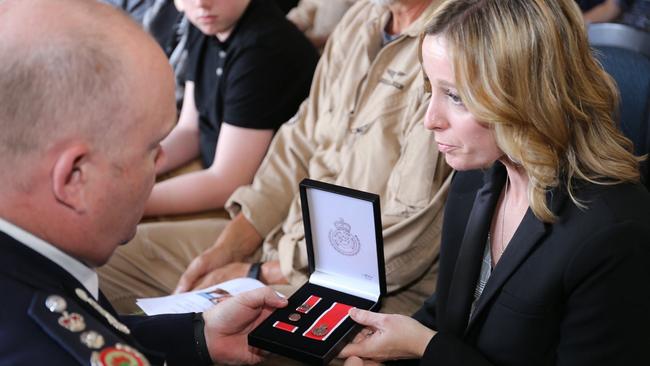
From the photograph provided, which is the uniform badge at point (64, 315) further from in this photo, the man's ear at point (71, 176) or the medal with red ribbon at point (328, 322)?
the medal with red ribbon at point (328, 322)

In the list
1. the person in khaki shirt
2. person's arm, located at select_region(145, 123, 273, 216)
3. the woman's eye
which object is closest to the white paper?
the person in khaki shirt

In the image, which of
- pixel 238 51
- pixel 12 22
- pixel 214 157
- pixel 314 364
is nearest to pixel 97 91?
pixel 12 22

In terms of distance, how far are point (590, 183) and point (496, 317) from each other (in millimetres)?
274

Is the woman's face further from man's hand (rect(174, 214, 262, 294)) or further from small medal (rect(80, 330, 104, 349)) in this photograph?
man's hand (rect(174, 214, 262, 294))

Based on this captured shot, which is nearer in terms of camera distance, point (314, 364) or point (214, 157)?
point (314, 364)

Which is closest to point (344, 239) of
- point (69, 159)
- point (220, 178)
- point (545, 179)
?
point (545, 179)

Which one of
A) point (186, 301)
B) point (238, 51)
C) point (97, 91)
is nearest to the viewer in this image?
point (97, 91)

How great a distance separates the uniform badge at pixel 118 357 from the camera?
87 cm

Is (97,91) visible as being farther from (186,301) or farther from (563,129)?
(186,301)

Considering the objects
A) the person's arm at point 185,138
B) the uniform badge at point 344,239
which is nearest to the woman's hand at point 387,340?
the uniform badge at point 344,239

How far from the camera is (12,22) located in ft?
2.89

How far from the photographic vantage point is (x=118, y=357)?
89 centimetres

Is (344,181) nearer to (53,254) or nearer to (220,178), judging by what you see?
(220,178)

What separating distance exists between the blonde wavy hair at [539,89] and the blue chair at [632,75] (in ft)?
1.29
